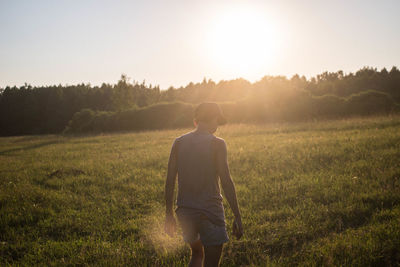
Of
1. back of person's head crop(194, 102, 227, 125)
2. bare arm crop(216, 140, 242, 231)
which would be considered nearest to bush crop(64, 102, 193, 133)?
back of person's head crop(194, 102, 227, 125)

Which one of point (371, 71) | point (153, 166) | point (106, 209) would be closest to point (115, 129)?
point (153, 166)

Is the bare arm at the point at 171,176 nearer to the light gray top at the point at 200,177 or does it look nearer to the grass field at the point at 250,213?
the light gray top at the point at 200,177

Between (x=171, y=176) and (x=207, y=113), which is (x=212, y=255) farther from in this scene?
(x=207, y=113)

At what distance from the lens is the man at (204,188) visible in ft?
8.84

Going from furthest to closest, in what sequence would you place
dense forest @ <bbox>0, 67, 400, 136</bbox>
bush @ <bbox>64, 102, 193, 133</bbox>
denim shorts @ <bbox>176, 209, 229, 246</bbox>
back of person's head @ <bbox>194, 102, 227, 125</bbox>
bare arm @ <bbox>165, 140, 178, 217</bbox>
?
bush @ <bbox>64, 102, 193, 133</bbox>
dense forest @ <bbox>0, 67, 400, 136</bbox>
bare arm @ <bbox>165, 140, 178, 217</bbox>
back of person's head @ <bbox>194, 102, 227, 125</bbox>
denim shorts @ <bbox>176, 209, 229, 246</bbox>

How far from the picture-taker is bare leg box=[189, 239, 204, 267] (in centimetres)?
284

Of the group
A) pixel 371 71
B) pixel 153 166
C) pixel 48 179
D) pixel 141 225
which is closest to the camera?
pixel 141 225

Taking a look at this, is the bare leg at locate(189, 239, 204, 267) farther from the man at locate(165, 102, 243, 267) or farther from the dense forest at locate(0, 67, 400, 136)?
the dense forest at locate(0, 67, 400, 136)

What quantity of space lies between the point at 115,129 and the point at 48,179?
3666cm

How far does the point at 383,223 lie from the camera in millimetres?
4867

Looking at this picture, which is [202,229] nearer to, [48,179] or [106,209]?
[106,209]

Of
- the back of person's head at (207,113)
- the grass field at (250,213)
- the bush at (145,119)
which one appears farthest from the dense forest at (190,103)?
the back of person's head at (207,113)

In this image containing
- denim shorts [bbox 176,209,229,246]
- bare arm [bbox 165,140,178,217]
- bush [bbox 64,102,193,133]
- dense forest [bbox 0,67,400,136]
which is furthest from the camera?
bush [bbox 64,102,193,133]

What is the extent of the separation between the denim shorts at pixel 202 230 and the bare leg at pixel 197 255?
9cm
